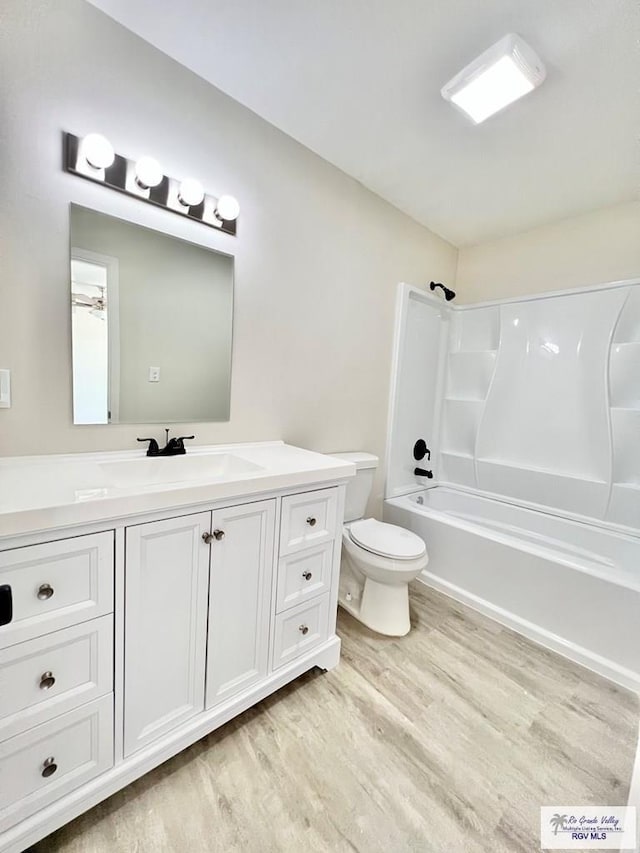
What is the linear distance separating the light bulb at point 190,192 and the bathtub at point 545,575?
207 cm

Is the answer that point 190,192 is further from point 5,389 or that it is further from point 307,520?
point 307,520

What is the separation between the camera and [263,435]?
1.78 m

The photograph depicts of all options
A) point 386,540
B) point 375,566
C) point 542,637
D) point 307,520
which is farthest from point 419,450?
point 307,520

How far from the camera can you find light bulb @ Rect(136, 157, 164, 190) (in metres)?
1.25

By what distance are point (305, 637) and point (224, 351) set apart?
Result: 129 centimetres

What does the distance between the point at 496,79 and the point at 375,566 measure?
209cm

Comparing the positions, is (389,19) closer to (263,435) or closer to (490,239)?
(263,435)

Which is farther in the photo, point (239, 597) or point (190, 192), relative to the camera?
point (190, 192)

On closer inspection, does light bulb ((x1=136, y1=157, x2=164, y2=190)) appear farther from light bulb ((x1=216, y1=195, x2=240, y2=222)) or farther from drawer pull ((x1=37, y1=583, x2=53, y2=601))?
drawer pull ((x1=37, y1=583, x2=53, y2=601))

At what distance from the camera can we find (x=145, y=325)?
4.57ft

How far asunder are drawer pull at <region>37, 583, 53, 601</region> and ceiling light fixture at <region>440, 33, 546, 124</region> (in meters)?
2.11

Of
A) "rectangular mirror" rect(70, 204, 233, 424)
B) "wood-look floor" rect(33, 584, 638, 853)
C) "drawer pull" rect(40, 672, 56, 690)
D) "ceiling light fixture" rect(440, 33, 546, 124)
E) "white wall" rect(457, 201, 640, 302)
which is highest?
"ceiling light fixture" rect(440, 33, 546, 124)

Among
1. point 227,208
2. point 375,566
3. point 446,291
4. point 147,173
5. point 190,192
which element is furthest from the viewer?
point 446,291

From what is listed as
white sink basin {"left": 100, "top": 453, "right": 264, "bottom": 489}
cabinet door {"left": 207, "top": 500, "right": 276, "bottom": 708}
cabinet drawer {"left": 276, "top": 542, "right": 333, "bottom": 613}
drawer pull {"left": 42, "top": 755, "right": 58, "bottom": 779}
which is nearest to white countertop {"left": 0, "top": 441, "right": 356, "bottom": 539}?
white sink basin {"left": 100, "top": 453, "right": 264, "bottom": 489}
